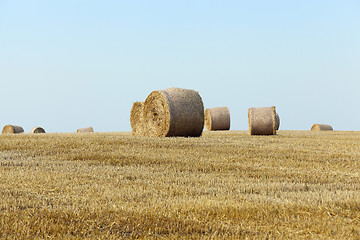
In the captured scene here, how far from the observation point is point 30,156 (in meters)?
10.0

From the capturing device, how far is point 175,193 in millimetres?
5977

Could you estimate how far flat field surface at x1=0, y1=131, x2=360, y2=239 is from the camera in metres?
4.30

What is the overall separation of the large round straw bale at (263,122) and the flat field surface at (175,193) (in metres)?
7.67

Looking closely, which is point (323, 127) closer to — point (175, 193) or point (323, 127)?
point (323, 127)

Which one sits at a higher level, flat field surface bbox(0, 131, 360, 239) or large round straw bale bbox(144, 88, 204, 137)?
large round straw bale bbox(144, 88, 204, 137)

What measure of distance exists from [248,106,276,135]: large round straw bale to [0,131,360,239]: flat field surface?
25.1 feet

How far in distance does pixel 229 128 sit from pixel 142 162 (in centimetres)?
1805

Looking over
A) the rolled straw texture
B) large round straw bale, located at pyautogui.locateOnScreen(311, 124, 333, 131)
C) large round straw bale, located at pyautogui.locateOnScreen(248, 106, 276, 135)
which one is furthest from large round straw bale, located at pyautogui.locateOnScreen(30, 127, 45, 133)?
large round straw bale, located at pyautogui.locateOnScreen(311, 124, 333, 131)

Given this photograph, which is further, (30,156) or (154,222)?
(30,156)

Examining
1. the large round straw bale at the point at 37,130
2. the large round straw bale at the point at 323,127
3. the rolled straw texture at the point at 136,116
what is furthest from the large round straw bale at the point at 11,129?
the large round straw bale at the point at 323,127

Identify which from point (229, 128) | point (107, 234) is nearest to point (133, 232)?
point (107, 234)

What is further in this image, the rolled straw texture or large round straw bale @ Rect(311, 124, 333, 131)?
large round straw bale @ Rect(311, 124, 333, 131)

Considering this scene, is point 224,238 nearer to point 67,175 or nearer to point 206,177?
point 206,177

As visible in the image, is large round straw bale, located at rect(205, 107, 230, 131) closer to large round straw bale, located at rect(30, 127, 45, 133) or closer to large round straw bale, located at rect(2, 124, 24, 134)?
large round straw bale, located at rect(30, 127, 45, 133)
